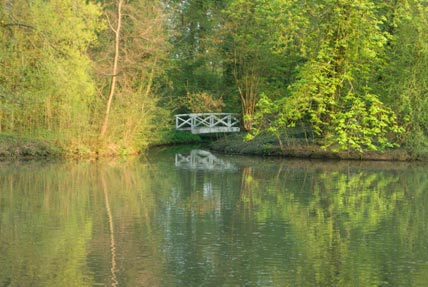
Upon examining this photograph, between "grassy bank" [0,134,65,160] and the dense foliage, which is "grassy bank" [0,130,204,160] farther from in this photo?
the dense foliage

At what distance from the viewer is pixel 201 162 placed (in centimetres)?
2812

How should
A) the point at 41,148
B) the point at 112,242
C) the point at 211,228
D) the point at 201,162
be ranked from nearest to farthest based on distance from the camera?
the point at 112,242 < the point at 211,228 < the point at 41,148 < the point at 201,162

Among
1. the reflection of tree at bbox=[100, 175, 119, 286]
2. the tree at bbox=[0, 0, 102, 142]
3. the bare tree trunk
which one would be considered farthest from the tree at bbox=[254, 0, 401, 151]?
the reflection of tree at bbox=[100, 175, 119, 286]

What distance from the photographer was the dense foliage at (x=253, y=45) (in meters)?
26.3

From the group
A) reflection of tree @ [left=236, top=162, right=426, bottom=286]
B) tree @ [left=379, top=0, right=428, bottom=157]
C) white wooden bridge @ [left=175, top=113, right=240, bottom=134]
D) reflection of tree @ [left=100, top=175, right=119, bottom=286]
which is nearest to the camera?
reflection of tree @ [left=100, top=175, right=119, bottom=286]

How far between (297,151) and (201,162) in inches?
152

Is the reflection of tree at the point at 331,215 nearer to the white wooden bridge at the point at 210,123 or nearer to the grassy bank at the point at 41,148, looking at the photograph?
the grassy bank at the point at 41,148

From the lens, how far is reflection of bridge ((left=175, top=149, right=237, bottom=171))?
2577 cm

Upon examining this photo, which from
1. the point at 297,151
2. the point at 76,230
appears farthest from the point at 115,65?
the point at 76,230

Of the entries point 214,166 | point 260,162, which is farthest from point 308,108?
point 214,166

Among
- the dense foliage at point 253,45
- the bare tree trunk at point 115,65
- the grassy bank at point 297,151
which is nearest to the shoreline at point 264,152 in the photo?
the grassy bank at point 297,151

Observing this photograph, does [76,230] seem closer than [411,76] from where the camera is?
Yes

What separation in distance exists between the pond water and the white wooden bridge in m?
13.6

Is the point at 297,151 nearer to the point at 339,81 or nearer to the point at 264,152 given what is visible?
Result: the point at 264,152
